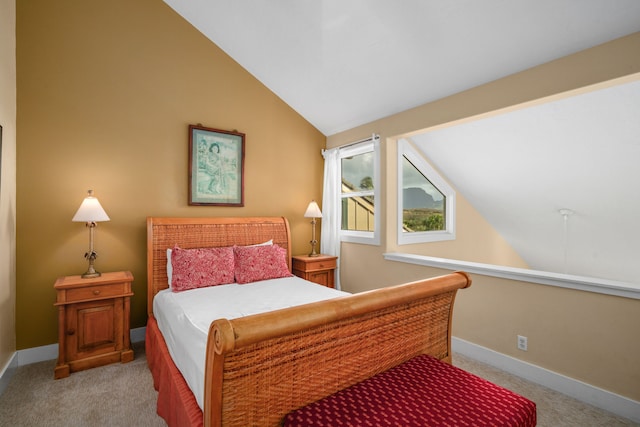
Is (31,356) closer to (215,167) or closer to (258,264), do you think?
(258,264)

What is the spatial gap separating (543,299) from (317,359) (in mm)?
1979

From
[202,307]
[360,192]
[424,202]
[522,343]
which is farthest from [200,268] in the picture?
[424,202]

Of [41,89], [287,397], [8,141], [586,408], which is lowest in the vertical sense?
[586,408]

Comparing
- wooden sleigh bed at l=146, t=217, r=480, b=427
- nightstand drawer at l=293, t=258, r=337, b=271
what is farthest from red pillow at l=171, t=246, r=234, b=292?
nightstand drawer at l=293, t=258, r=337, b=271

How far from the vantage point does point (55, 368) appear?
8.05ft

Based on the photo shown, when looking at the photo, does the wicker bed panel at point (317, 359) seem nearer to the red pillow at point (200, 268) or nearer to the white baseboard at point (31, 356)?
the red pillow at point (200, 268)

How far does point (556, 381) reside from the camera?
7.55ft

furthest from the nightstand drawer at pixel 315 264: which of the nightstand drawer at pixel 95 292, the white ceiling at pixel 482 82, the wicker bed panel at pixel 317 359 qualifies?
the wicker bed panel at pixel 317 359

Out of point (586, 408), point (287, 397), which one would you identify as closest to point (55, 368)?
point (287, 397)

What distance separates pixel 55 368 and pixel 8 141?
5.98 feet

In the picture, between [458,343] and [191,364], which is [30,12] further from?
[458,343]

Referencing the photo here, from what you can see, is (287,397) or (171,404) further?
(171,404)

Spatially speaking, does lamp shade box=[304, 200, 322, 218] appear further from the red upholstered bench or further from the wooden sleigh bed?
the red upholstered bench

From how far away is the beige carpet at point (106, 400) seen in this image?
196cm
